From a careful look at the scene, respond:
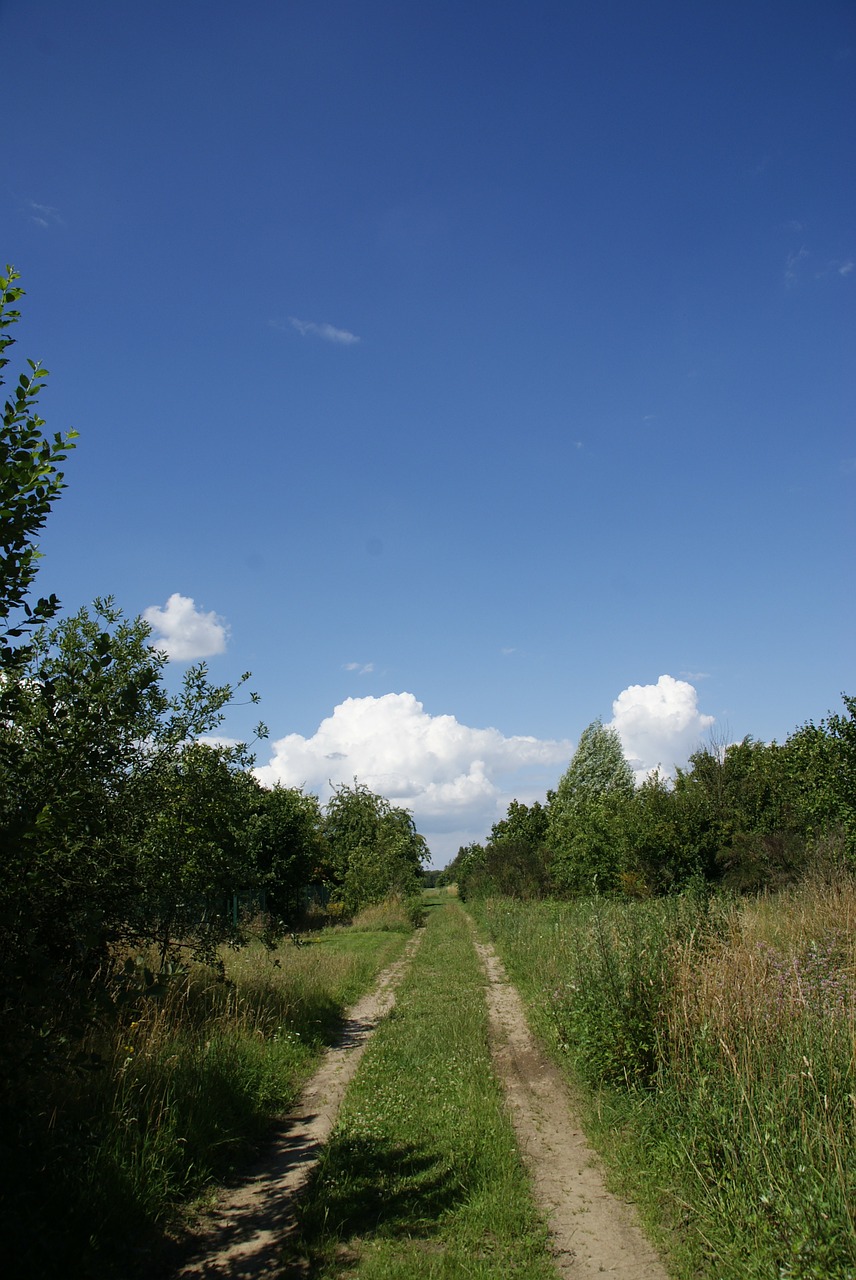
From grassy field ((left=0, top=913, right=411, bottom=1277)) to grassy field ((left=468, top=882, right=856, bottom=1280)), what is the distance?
3291 millimetres

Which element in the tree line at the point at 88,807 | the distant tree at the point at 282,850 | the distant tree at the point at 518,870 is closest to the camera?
the tree line at the point at 88,807

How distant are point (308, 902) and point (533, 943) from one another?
62.7 feet

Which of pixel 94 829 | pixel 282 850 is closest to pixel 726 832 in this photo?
pixel 282 850

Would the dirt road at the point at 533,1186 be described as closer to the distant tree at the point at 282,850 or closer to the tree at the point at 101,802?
the tree at the point at 101,802

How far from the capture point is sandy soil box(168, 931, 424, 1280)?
4508mm

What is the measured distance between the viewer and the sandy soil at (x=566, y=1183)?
4430mm

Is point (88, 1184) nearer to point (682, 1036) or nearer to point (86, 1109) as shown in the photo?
point (86, 1109)

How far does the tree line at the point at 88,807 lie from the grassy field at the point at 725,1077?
3769 mm

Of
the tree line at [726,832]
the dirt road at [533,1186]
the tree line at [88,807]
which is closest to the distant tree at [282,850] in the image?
the tree line at [726,832]

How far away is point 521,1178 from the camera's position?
552 cm

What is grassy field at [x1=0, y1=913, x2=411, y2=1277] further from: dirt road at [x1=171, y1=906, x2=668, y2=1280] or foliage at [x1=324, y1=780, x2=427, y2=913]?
foliage at [x1=324, y1=780, x2=427, y2=913]

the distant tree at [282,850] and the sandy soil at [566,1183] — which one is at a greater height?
the distant tree at [282,850]

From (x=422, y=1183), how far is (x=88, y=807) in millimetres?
4085

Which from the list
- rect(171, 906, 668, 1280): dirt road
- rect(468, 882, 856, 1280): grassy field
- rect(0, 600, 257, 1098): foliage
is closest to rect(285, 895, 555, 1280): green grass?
rect(171, 906, 668, 1280): dirt road
